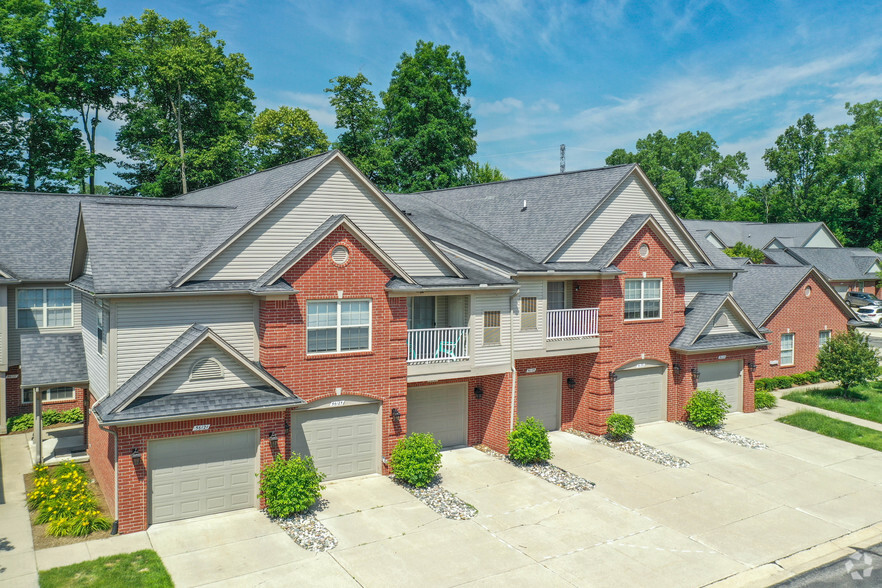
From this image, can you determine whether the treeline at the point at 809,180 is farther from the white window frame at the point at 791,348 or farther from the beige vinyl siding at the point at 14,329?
the beige vinyl siding at the point at 14,329

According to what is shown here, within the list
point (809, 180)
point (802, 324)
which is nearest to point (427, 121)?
point (802, 324)

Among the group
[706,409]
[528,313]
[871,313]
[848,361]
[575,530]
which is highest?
[528,313]

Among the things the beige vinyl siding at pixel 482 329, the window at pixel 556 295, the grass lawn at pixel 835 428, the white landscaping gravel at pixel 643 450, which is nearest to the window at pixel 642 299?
the window at pixel 556 295

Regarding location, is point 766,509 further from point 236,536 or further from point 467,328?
point 236,536

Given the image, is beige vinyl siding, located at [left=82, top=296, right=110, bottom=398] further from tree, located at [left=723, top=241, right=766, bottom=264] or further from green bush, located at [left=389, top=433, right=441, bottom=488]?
tree, located at [left=723, top=241, right=766, bottom=264]

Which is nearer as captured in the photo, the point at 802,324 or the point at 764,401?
the point at 764,401

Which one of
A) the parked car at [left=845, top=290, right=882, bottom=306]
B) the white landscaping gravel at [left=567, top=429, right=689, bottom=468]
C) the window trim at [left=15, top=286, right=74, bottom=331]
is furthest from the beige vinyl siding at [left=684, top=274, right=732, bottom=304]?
the parked car at [left=845, top=290, right=882, bottom=306]

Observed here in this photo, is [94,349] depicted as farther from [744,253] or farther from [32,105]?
[744,253]
